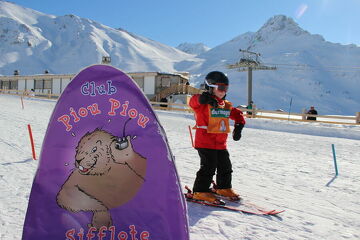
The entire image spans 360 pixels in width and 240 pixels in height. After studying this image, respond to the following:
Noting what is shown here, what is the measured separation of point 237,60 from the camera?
6275 inches

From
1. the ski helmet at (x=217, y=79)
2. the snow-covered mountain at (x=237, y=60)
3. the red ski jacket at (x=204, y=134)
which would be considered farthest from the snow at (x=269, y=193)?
the snow-covered mountain at (x=237, y=60)

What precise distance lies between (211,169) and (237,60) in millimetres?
162050

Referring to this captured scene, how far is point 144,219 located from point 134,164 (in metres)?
0.45

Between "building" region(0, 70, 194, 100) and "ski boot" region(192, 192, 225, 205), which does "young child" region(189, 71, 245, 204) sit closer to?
"ski boot" region(192, 192, 225, 205)

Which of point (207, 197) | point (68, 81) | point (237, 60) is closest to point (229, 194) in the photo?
point (207, 197)

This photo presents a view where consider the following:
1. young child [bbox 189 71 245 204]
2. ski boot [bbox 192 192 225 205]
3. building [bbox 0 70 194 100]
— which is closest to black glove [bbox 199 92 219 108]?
young child [bbox 189 71 245 204]

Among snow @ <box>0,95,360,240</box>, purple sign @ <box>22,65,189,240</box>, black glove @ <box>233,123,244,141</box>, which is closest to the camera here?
purple sign @ <box>22,65,189,240</box>

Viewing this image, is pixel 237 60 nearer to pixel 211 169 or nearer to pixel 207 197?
pixel 211 169

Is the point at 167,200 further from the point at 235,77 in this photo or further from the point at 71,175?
the point at 235,77

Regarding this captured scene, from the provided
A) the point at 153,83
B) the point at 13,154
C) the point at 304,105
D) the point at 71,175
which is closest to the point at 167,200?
the point at 71,175

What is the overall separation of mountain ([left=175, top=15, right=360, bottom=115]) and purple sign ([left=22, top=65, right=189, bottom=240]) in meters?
103

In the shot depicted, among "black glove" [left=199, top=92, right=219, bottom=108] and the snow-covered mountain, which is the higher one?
the snow-covered mountain

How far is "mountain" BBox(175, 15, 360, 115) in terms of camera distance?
11382cm

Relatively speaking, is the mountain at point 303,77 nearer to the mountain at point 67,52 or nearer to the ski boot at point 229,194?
the mountain at point 67,52
